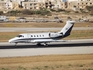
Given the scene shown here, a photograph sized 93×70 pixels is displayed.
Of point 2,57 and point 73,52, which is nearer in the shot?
point 2,57

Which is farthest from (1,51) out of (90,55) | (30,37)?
(90,55)

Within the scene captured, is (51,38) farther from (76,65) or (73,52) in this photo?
(76,65)

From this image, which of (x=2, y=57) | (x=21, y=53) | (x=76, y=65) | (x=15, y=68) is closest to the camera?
(x=15, y=68)

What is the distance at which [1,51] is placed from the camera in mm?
41938

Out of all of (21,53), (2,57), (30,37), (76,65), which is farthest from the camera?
(30,37)

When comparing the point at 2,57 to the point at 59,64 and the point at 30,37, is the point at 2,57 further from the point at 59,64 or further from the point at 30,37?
the point at 30,37

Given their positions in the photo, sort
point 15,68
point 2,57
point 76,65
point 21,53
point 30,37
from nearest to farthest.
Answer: point 15,68 < point 76,65 < point 2,57 < point 21,53 < point 30,37

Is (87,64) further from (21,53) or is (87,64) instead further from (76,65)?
(21,53)

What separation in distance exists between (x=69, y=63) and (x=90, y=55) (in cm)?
652

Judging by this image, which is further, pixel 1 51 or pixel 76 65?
pixel 1 51

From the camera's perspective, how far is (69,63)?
33219 millimetres

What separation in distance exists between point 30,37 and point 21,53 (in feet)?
27.5

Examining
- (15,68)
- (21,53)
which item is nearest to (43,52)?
(21,53)

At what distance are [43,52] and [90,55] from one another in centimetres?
625
